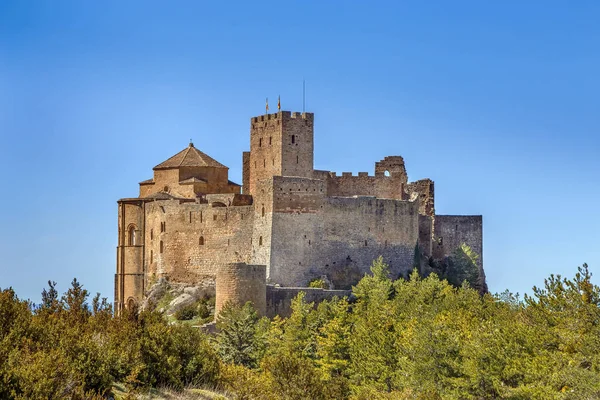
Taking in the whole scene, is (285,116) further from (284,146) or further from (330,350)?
(330,350)

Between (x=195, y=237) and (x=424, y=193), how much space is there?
15.3 m

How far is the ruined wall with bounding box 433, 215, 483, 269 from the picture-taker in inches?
2899

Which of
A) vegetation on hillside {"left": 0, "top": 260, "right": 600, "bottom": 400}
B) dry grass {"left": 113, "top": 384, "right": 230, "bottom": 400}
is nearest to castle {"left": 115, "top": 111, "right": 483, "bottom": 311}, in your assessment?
vegetation on hillside {"left": 0, "top": 260, "right": 600, "bottom": 400}

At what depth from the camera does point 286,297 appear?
6153 cm

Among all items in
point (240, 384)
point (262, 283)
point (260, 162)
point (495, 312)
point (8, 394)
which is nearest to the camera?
point (8, 394)

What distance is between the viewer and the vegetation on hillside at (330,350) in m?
31.4

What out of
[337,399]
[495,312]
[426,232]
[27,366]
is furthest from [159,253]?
[27,366]

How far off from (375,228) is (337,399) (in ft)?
91.3

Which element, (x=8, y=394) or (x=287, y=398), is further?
(x=287, y=398)

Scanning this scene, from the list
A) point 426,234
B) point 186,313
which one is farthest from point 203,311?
point 426,234

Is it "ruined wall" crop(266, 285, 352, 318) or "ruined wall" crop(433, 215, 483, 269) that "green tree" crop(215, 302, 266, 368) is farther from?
"ruined wall" crop(433, 215, 483, 269)

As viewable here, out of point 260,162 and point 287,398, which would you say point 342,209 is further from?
point 287,398

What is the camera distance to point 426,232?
72.5 metres

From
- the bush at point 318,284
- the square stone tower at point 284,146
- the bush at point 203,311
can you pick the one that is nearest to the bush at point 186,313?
the bush at point 203,311
